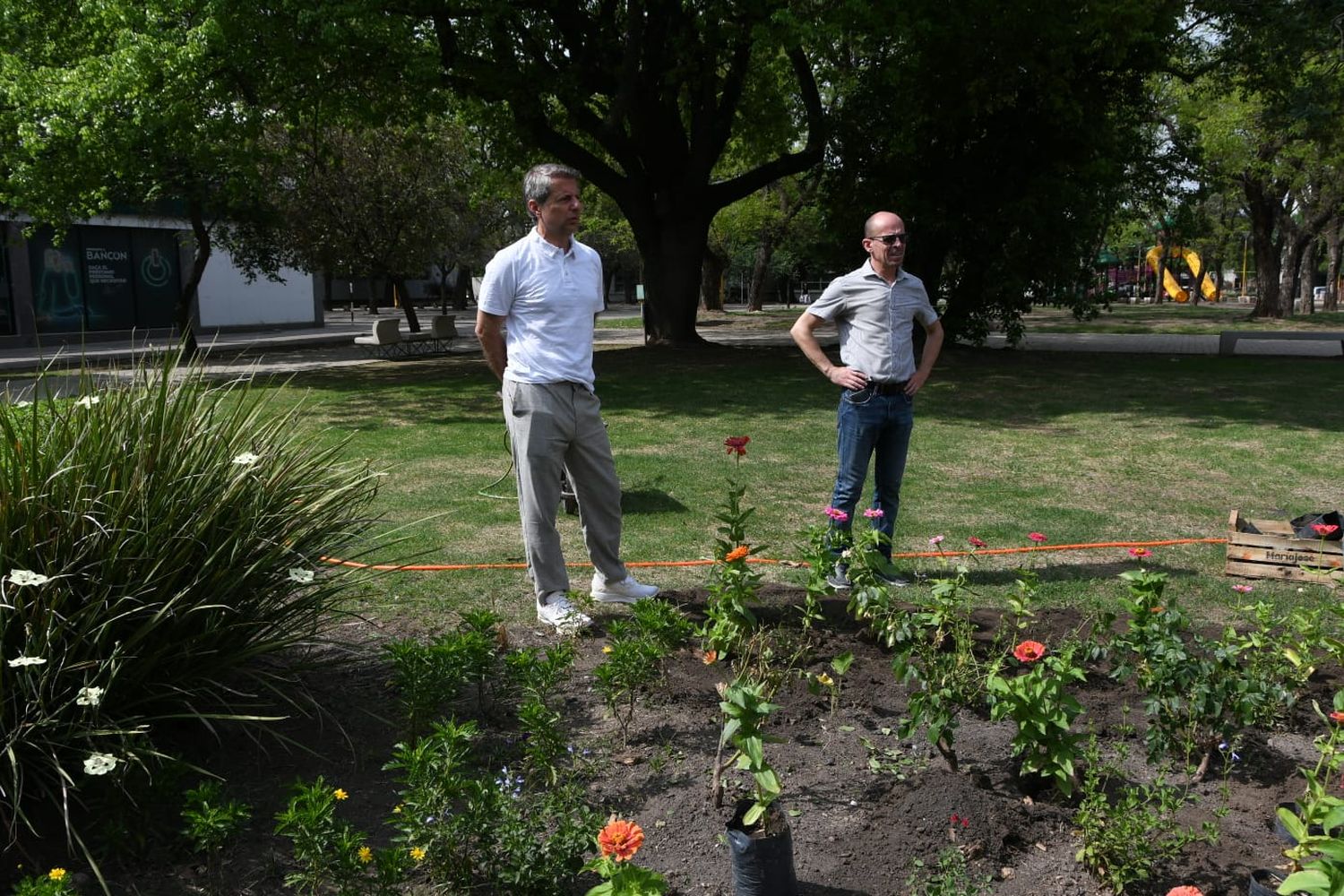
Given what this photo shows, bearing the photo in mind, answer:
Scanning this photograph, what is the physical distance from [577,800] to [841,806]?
0.82 meters

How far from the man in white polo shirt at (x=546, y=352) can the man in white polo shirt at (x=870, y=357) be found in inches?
47.1

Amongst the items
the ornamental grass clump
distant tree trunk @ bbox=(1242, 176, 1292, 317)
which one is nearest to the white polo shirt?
the ornamental grass clump

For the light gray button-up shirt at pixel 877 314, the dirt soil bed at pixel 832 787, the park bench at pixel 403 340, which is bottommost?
the dirt soil bed at pixel 832 787

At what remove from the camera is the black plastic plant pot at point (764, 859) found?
2.79 meters

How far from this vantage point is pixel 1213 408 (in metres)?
13.5

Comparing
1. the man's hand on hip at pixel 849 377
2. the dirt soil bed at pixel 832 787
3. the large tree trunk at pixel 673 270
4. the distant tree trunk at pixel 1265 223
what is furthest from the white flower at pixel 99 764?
the distant tree trunk at pixel 1265 223

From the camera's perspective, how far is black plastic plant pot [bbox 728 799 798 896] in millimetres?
2791

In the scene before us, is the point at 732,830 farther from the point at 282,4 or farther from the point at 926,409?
the point at 282,4

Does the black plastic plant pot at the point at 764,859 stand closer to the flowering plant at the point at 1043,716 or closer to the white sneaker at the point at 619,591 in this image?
the flowering plant at the point at 1043,716

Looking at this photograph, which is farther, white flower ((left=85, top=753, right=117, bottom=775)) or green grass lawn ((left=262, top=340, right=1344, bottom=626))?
green grass lawn ((left=262, top=340, right=1344, bottom=626))

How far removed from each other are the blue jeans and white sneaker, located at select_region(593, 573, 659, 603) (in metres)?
1.07

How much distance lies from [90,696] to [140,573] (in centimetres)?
48

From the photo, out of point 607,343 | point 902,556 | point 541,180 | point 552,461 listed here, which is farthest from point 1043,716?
point 607,343

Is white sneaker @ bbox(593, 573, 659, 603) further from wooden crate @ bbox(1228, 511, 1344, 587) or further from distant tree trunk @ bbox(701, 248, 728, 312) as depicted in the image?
distant tree trunk @ bbox(701, 248, 728, 312)
